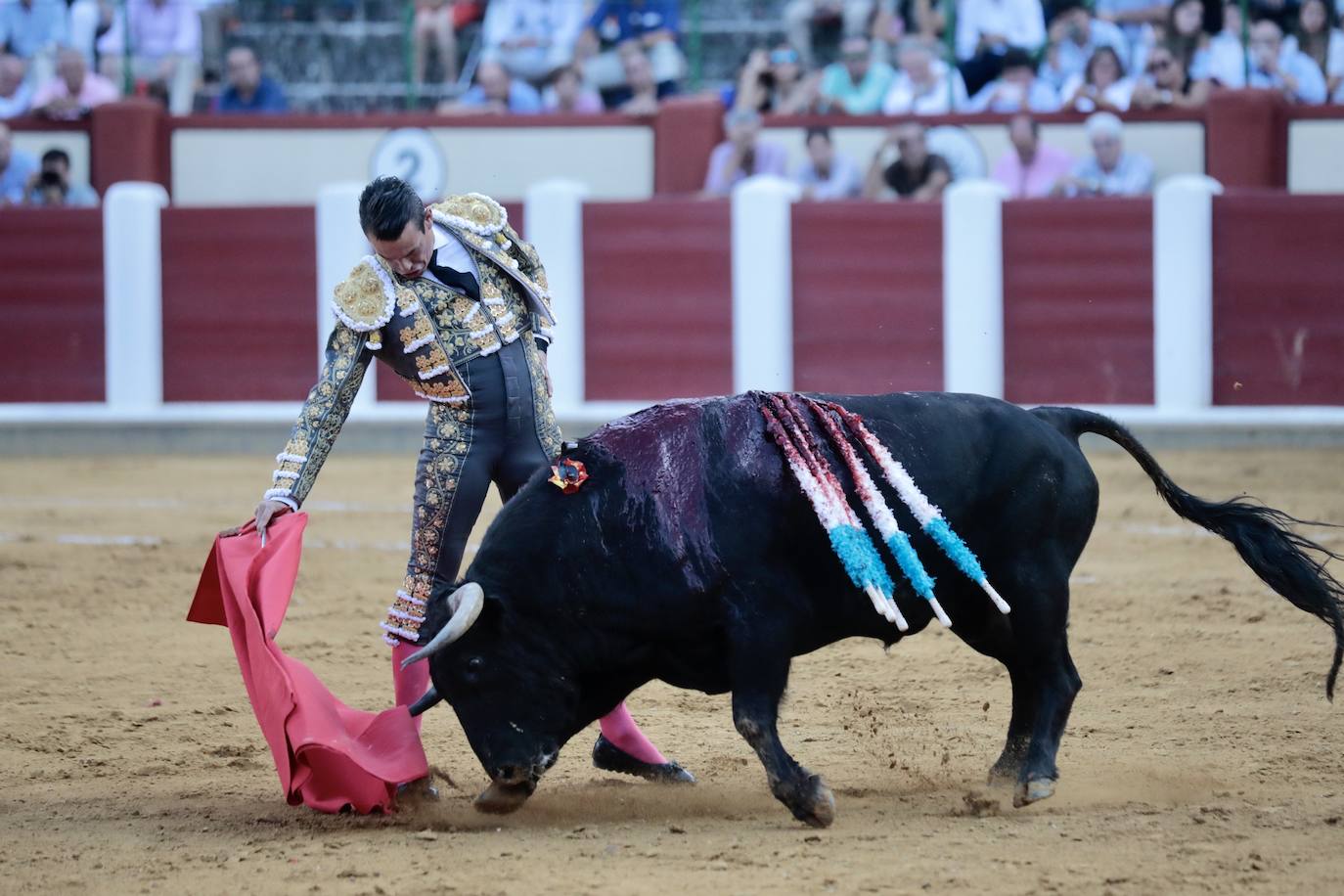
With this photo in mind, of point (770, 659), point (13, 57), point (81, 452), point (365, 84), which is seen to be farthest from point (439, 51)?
point (770, 659)

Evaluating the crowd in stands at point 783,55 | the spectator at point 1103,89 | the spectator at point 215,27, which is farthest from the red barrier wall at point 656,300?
the spectator at point 215,27

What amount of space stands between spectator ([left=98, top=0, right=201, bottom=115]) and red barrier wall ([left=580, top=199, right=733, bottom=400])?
2892 millimetres

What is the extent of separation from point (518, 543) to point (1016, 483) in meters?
0.87

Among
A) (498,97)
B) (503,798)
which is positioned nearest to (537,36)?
(498,97)

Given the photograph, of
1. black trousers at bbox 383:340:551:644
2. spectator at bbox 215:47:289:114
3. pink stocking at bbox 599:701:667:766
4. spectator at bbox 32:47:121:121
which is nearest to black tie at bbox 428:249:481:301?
black trousers at bbox 383:340:551:644

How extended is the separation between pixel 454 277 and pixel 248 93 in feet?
23.8

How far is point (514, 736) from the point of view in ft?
10.4

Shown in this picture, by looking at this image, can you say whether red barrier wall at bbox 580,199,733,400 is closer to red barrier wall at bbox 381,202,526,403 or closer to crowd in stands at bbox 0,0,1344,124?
red barrier wall at bbox 381,202,526,403

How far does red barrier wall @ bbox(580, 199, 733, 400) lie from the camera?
9.12 m

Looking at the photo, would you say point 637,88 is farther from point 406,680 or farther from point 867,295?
point 406,680

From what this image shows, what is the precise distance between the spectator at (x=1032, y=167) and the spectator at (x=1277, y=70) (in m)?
1.03

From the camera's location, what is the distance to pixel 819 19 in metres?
9.99

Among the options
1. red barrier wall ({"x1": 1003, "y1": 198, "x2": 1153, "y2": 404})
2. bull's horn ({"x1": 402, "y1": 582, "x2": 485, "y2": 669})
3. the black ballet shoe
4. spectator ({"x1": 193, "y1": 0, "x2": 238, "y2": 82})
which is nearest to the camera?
bull's horn ({"x1": 402, "y1": 582, "x2": 485, "y2": 669})

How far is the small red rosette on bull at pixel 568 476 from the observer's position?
10.2 ft
